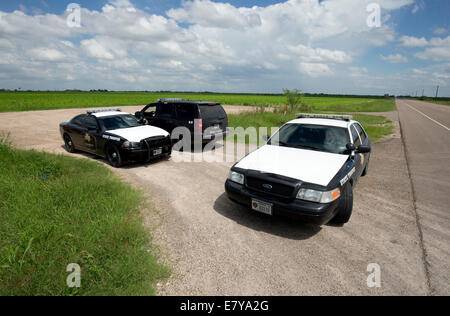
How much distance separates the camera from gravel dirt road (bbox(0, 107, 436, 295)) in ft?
9.00

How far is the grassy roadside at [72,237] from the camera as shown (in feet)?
8.63

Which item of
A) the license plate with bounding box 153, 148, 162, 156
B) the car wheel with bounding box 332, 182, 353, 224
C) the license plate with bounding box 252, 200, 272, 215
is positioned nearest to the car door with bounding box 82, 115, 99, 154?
the license plate with bounding box 153, 148, 162, 156

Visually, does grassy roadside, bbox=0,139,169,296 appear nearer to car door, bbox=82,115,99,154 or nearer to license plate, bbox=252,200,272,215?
license plate, bbox=252,200,272,215

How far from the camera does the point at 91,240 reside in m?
3.28

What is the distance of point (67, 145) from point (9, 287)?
290 inches

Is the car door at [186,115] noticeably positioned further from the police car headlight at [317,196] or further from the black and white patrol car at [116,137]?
the police car headlight at [317,196]

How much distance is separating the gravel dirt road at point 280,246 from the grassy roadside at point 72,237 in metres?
0.38

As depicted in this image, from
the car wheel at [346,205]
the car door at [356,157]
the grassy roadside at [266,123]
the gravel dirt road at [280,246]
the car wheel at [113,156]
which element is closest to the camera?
the gravel dirt road at [280,246]

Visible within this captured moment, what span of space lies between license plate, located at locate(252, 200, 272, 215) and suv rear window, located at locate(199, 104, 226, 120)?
5282 millimetres

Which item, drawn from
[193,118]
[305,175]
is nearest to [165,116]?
[193,118]

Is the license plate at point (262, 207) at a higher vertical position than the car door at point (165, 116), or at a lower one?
lower

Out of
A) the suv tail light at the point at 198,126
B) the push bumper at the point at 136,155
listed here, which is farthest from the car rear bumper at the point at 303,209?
the suv tail light at the point at 198,126

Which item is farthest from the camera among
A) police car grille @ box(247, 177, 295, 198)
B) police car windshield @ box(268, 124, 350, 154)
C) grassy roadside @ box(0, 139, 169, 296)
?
police car windshield @ box(268, 124, 350, 154)
